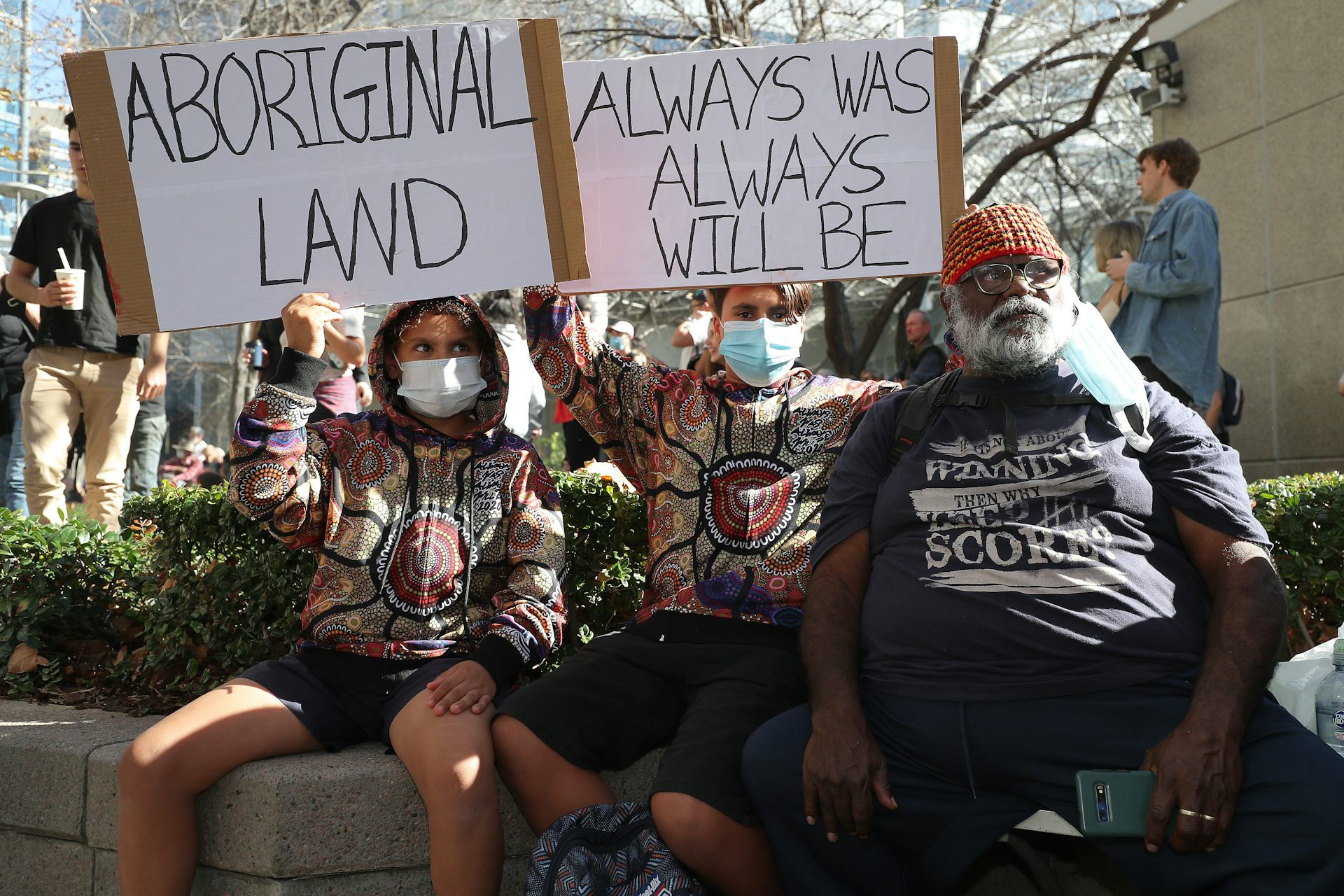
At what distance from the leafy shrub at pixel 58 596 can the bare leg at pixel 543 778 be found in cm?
216

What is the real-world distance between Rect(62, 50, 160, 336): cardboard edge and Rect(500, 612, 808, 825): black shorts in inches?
61.5

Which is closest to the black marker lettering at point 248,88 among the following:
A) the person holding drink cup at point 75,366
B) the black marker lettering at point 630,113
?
the black marker lettering at point 630,113

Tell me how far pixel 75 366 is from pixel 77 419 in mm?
323

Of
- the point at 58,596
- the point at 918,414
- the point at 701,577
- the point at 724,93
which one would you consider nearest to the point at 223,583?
the point at 58,596

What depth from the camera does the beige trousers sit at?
6008mm

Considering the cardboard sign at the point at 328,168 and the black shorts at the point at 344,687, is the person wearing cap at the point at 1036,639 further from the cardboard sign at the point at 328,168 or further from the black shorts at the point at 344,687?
the cardboard sign at the point at 328,168

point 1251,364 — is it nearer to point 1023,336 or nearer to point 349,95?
point 1023,336

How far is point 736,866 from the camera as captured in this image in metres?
2.74

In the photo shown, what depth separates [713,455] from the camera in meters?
3.52

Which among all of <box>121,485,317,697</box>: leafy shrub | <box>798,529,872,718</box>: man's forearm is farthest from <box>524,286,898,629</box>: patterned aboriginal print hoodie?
<box>121,485,317,697</box>: leafy shrub

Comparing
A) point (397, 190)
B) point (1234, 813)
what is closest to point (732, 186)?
point (397, 190)

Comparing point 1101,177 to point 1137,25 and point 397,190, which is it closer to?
point 1137,25

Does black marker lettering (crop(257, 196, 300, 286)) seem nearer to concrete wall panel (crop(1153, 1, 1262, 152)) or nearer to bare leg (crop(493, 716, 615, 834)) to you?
bare leg (crop(493, 716, 615, 834))

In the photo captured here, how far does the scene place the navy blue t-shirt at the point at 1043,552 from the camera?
265cm
